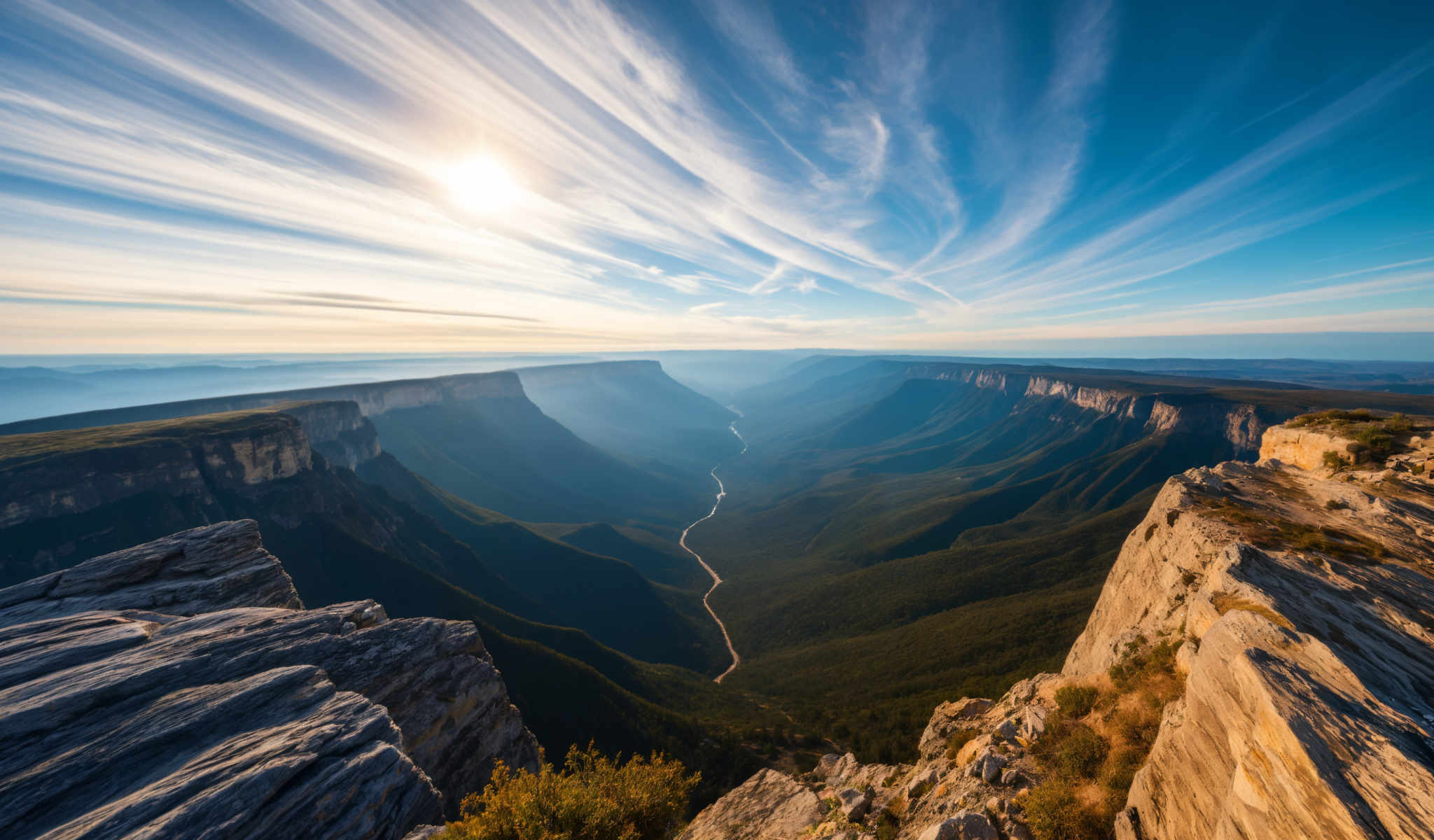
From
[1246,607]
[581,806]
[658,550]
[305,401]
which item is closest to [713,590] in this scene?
[658,550]

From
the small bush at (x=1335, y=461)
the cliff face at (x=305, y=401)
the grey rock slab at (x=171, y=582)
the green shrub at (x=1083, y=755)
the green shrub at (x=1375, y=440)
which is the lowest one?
the cliff face at (x=305, y=401)

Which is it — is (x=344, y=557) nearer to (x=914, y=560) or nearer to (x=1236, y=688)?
(x=1236, y=688)

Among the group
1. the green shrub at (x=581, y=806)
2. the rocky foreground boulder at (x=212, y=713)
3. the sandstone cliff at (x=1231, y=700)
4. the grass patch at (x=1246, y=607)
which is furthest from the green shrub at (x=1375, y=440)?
the rocky foreground boulder at (x=212, y=713)

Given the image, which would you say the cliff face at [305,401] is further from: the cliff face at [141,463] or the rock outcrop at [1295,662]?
the rock outcrop at [1295,662]

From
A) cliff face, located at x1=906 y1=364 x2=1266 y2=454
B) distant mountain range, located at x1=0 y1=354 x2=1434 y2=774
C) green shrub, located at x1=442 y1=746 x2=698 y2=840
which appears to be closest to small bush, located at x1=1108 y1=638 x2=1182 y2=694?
green shrub, located at x1=442 y1=746 x2=698 y2=840

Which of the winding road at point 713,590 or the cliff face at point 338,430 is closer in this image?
the winding road at point 713,590

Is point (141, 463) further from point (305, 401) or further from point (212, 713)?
point (212, 713)
